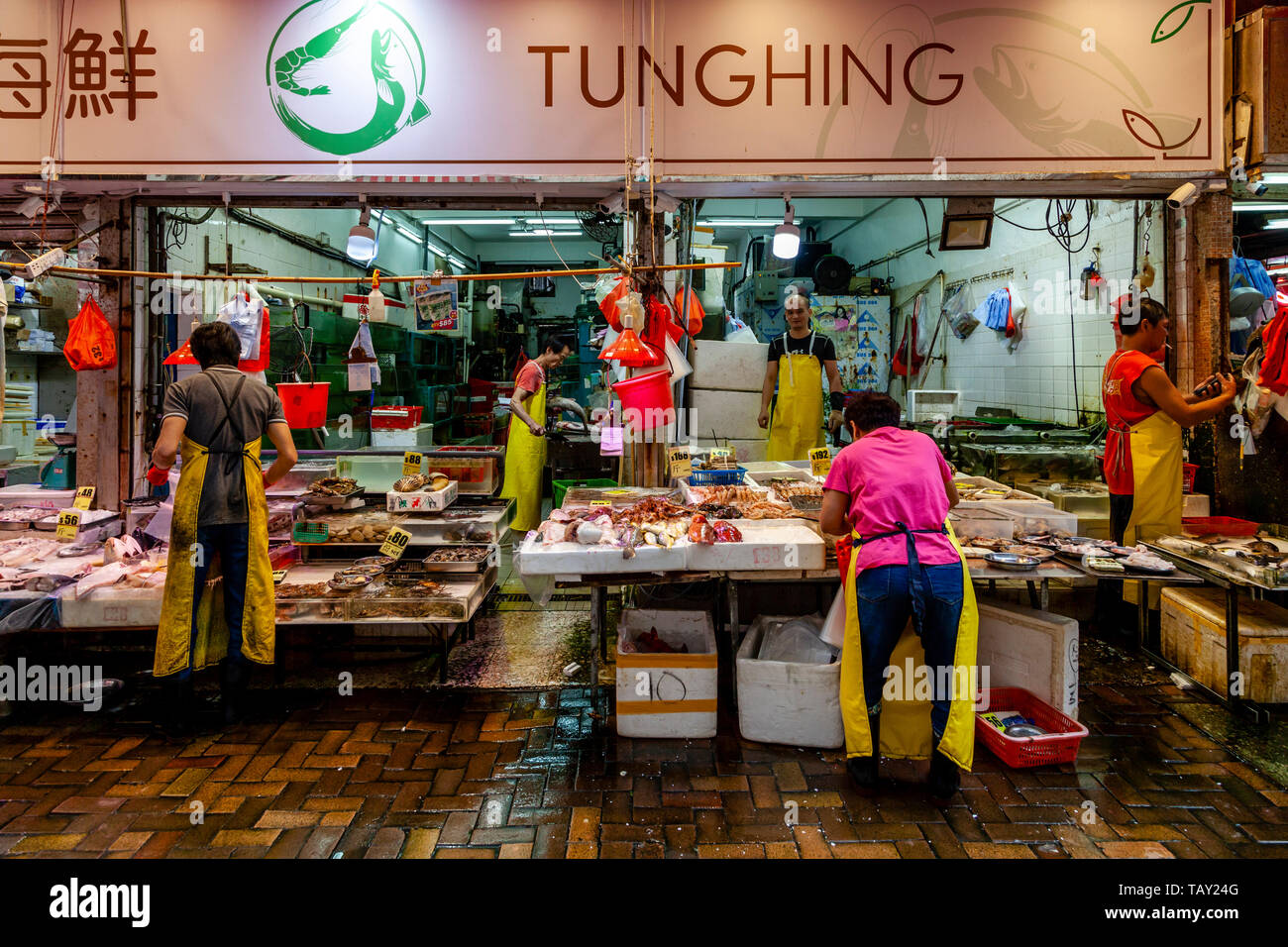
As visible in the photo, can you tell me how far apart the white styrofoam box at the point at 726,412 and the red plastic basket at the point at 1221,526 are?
12.1 feet

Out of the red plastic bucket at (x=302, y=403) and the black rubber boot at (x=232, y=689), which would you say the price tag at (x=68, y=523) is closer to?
the red plastic bucket at (x=302, y=403)

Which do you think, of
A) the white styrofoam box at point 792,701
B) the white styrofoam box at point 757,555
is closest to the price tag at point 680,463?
the white styrofoam box at point 757,555

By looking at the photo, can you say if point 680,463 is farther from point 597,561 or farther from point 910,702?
point 910,702

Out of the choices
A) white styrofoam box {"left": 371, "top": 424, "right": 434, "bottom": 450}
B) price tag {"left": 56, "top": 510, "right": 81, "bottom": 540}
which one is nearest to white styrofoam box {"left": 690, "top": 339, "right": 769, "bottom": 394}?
white styrofoam box {"left": 371, "top": 424, "right": 434, "bottom": 450}

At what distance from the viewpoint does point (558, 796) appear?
3578mm

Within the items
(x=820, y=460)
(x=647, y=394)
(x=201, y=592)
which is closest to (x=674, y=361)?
(x=647, y=394)

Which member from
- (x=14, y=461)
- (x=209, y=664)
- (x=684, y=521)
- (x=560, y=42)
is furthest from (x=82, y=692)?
(x=560, y=42)

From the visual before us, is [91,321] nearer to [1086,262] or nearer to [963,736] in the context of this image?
[963,736]

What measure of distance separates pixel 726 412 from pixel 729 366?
0.48 m

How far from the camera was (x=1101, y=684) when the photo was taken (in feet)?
15.8

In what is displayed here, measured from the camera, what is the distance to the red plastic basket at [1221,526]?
205 inches

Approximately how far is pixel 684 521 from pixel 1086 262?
592 cm

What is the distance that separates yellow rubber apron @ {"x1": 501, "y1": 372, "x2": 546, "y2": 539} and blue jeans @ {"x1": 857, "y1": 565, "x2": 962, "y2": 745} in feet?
15.8
